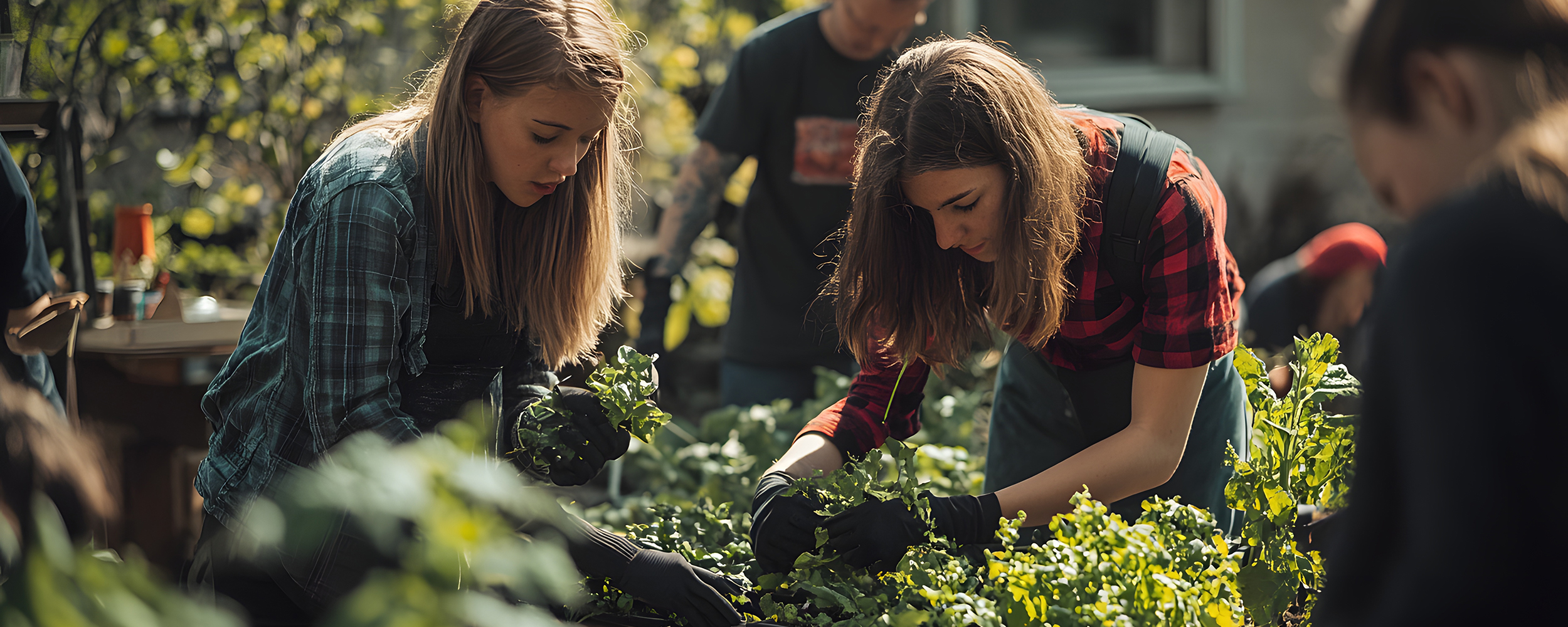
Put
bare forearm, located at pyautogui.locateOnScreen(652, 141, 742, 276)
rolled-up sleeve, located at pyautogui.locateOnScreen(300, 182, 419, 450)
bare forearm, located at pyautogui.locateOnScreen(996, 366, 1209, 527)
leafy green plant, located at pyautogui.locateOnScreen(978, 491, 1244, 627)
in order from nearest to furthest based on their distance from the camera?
leafy green plant, located at pyautogui.locateOnScreen(978, 491, 1244, 627)
rolled-up sleeve, located at pyautogui.locateOnScreen(300, 182, 419, 450)
bare forearm, located at pyautogui.locateOnScreen(996, 366, 1209, 527)
bare forearm, located at pyautogui.locateOnScreen(652, 141, 742, 276)

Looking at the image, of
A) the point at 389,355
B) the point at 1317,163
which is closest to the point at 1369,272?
the point at 1317,163

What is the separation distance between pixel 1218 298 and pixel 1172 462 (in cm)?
26

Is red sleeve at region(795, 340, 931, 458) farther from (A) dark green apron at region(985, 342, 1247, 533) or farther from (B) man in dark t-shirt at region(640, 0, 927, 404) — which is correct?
(B) man in dark t-shirt at region(640, 0, 927, 404)

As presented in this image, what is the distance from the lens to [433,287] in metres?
1.43

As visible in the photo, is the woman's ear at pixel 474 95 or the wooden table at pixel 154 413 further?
the wooden table at pixel 154 413

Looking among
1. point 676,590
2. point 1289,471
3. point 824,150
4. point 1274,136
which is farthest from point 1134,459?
point 1274,136

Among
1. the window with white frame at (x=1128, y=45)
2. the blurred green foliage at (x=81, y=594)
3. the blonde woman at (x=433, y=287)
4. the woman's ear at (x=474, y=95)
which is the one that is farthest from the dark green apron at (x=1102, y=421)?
the window with white frame at (x=1128, y=45)

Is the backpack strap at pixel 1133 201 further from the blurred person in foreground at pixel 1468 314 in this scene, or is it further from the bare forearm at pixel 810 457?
the blurred person in foreground at pixel 1468 314

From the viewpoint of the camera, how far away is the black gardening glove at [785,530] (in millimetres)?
1470

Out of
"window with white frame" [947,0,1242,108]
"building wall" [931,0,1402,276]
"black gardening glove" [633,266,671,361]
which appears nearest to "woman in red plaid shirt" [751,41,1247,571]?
"black gardening glove" [633,266,671,361]

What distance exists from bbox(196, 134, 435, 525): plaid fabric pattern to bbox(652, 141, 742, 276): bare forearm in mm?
1327

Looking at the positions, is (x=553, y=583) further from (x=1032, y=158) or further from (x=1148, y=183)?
(x=1148, y=183)

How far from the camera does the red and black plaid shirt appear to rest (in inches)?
57.3

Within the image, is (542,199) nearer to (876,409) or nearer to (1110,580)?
(876,409)
